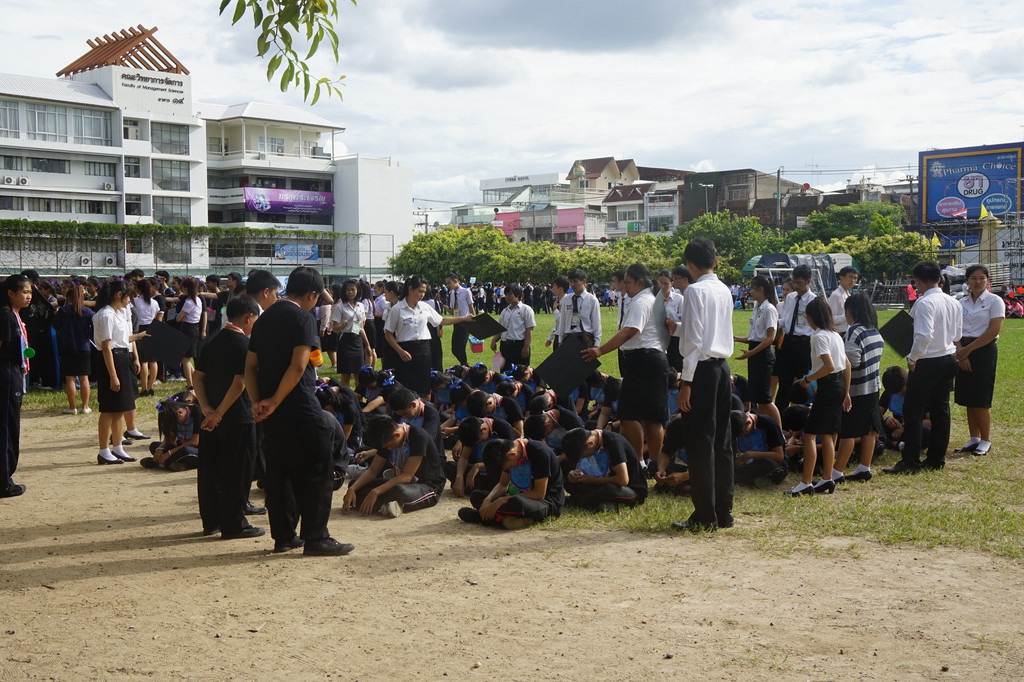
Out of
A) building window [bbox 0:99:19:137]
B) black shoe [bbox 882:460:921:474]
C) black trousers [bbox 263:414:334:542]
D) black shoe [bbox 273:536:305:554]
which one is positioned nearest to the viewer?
black trousers [bbox 263:414:334:542]

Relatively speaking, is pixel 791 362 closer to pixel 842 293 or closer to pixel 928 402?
pixel 928 402

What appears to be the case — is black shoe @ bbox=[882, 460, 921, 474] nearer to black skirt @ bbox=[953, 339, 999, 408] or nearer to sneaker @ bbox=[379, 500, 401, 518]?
black skirt @ bbox=[953, 339, 999, 408]

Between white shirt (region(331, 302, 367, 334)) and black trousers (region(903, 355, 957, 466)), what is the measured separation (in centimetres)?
765

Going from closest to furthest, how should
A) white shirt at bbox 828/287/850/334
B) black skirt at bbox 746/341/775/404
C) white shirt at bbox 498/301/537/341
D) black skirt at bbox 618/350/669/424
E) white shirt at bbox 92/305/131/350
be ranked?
black skirt at bbox 618/350/669/424, white shirt at bbox 92/305/131/350, black skirt at bbox 746/341/775/404, white shirt at bbox 828/287/850/334, white shirt at bbox 498/301/537/341

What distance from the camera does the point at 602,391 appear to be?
32.8ft

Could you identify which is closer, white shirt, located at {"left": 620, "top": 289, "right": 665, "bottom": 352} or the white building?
white shirt, located at {"left": 620, "top": 289, "right": 665, "bottom": 352}

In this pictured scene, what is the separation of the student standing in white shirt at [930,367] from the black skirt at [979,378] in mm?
770

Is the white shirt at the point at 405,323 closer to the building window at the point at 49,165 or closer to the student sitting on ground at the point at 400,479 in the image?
the student sitting on ground at the point at 400,479

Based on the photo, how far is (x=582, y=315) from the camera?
10.6 metres

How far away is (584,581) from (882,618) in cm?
159

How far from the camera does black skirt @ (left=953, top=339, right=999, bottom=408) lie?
8.83 metres

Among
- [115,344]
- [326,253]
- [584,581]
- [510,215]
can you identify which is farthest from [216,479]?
[510,215]

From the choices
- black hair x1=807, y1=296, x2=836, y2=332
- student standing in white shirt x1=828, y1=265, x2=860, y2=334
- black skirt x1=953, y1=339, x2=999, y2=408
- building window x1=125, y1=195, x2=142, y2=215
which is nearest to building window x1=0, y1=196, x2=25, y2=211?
building window x1=125, y1=195, x2=142, y2=215

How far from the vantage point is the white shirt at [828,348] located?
23.5 feet
